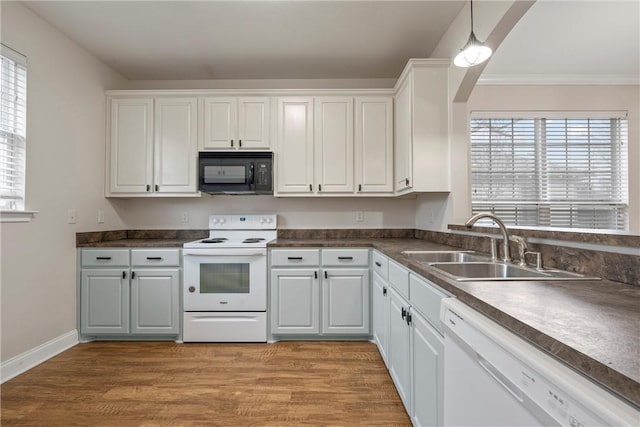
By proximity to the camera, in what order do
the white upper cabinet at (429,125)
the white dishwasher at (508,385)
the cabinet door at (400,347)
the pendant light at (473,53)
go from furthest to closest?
the white upper cabinet at (429,125) → the pendant light at (473,53) → the cabinet door at (400,347) → the white dishwasher at (508,385)

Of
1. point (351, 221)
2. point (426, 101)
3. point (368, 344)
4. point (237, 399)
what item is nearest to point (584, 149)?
point (426, 101)

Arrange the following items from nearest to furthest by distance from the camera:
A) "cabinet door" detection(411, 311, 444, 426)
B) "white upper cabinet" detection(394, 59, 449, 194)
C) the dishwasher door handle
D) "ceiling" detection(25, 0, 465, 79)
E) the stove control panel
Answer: the dishwasher door handle → "cabinet door" detection(411, 311, 444, 426) → "ceiling" detection(25, 0, 465, 79) → "white upper cabinet" detection(394, 59, 449, 194) → the stove control panel

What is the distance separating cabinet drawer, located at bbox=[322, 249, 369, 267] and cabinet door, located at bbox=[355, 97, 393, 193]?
0.69 m

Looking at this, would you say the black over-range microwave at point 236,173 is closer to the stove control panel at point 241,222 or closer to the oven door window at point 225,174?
the oven door window at point 225,174

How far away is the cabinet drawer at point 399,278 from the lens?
1.56m

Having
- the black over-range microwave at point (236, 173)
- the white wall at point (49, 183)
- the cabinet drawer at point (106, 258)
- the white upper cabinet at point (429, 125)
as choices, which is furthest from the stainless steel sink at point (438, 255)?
the white wall at point (49, 183)

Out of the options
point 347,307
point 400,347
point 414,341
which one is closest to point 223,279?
point 347,307

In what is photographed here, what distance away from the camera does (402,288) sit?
163 centimetres

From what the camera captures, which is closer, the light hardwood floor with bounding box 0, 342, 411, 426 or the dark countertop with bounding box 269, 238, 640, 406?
the dark countertop with bounding box 269, 238, 640, 406

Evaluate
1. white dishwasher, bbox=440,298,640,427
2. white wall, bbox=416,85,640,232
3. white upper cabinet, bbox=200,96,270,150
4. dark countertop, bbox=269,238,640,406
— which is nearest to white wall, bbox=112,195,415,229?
white wall, bbox=416,85,640,232

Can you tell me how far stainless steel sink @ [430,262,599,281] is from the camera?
1.21 m

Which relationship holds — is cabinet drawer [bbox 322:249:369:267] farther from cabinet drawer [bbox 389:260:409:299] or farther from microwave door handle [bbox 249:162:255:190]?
microwave door handle [bbox 249:162:255:190]

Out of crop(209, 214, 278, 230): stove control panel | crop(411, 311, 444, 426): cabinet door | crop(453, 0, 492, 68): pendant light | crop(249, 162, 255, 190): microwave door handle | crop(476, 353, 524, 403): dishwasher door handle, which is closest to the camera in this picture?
crop(476, 353, 524, 403): dishwasher door handle

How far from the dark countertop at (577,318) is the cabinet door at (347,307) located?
138cm
